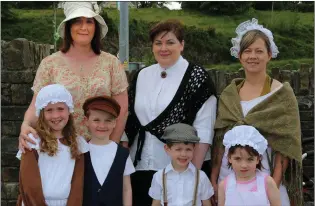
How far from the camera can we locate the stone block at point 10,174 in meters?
4.62

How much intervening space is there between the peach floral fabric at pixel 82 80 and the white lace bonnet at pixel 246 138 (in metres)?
0.79

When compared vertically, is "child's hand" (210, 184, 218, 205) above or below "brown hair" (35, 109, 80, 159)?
below

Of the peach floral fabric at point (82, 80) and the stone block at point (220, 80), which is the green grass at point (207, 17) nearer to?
the stone block at point (220, 80)

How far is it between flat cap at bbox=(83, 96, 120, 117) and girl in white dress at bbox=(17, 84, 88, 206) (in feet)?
0.37

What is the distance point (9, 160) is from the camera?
15.1ft

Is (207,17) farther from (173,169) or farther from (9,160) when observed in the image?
(173,169)

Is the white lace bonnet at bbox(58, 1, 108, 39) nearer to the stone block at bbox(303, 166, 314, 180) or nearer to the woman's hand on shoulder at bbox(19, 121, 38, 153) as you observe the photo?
the woman's hand on shoulder at bbox(19, 121, 38, 153)

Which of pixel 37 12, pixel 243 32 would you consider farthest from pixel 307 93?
pixel 37 12

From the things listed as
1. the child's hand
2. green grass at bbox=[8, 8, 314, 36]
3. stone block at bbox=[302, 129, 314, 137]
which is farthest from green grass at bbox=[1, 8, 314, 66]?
the child's hand

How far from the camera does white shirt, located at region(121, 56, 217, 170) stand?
332 cm

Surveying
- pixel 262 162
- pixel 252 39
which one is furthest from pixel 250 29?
pixel 262 162

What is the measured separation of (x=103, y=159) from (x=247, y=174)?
0.91 metres

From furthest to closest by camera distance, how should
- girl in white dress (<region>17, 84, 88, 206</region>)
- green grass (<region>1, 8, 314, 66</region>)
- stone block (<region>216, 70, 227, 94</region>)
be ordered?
green grass (<region>1, 8, 314, 66</region>) < stone block (<region>216, 70, 227, 94</region>) < girl in white dress (<region>17, 84, 88, 206</region>)

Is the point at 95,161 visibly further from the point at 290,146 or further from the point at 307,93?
the point at 307,93
